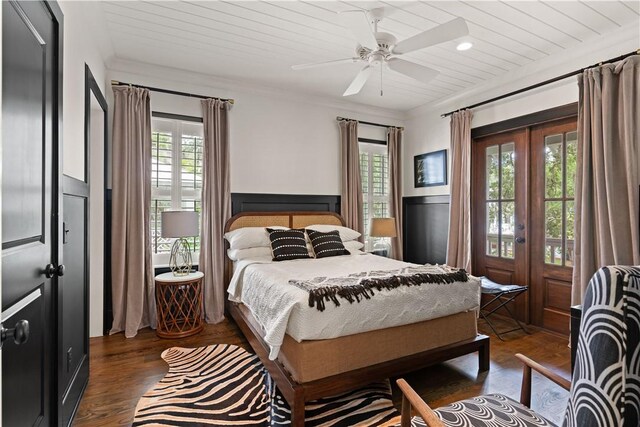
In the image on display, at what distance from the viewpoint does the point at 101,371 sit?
252cm

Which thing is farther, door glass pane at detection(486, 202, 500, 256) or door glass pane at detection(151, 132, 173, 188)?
door glass pane at detection(486, 202, 500, 256)

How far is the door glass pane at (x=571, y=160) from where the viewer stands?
3.20 metres

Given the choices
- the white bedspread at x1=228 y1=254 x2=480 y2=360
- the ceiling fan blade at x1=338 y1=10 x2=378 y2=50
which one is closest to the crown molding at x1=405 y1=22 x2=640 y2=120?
the ceiling fan blade at x1=338 y1=10 x2=378 y2=50

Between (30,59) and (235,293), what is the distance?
247cm

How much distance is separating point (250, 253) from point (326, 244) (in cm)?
84

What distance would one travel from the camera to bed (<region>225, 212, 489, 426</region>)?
1903mm

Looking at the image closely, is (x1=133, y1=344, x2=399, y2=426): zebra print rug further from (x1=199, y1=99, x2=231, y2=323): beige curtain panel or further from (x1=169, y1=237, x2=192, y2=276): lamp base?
(x1=169, y1=237, x2=192, y2=276): lamp base

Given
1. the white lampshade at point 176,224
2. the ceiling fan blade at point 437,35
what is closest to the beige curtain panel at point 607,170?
the ceiling fan blade at point 437,35

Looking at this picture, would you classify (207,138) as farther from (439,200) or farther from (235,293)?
(439,200)

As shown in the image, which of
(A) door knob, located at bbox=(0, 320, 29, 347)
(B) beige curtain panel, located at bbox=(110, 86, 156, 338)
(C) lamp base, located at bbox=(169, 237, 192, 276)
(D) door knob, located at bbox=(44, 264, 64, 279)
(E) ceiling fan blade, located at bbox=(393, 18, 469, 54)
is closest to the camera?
(A) door knob, located at bbox=(0, 320, 29, 347)

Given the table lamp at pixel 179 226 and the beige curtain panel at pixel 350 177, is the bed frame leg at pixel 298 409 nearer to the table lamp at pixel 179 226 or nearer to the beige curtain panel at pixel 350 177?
the table lamp at pixel 179 226

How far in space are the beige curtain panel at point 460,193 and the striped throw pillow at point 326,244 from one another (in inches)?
58.5

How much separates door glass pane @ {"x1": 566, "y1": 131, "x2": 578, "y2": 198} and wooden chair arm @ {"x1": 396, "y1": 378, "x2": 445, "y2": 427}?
3.03 m

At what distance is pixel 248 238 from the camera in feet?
11.6
